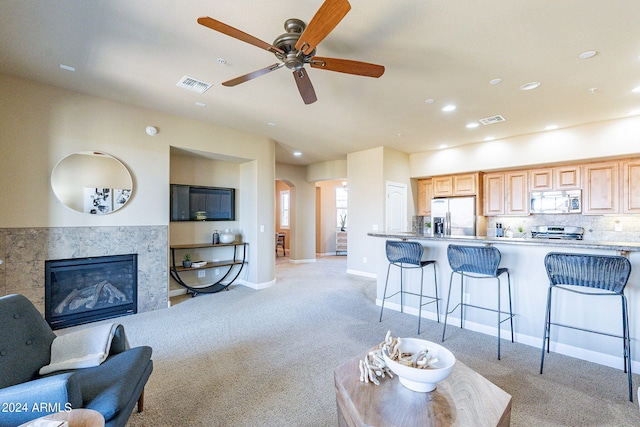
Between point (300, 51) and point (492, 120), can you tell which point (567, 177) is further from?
point (300, 51)

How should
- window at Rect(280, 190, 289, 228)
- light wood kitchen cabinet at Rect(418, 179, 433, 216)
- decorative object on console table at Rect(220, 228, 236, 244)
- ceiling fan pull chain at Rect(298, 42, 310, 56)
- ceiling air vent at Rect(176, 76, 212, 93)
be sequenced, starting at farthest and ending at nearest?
1. window at Rect(280, 190, 289, 228)
2. light wood kitchen cabinet at Rect(418, 179, 433, 216)
3. decorative object on console table at Rect(220, 228, 236, 244)
4. ceiling air vent at Rect(176, 76, 212, 93)
5. ceiling fan pull chain at Rect(298, 42, 310, 56)

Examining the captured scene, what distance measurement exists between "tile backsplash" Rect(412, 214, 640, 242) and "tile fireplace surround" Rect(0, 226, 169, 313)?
21.8 feet

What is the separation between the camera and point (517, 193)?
5625mm

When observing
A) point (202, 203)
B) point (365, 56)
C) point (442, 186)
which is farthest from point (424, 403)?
point (442, 186)

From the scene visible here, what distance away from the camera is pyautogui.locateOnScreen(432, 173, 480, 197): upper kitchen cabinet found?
6.01 meters

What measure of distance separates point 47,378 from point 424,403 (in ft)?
5.61

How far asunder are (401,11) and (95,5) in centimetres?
229

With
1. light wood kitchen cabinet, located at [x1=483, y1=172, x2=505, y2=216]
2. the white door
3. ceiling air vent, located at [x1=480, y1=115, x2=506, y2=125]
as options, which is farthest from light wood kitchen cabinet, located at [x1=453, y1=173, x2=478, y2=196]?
ceiling air vent, located at [x1=480, y1=115, x2=506, y2=125]

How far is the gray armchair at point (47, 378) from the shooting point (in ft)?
4.00

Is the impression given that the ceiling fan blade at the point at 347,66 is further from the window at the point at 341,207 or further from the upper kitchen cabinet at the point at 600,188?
the window at the point at 341,207

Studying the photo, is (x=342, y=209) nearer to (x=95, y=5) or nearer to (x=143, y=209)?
(x=143, y=209)

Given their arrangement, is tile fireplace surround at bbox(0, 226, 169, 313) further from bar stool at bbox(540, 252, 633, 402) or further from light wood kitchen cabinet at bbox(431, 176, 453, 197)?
light wood kitchen cabinet at bbox(431, 176, 453, 197)

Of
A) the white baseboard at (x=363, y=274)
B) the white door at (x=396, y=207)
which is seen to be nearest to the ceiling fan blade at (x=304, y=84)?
the white door at (x=396, y=207)

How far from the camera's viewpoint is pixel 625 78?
3.11m
